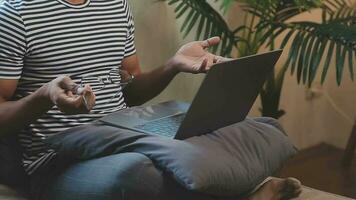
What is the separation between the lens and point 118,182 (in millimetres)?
1158

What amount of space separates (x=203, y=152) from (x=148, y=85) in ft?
1.51

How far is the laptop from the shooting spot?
1.23 m

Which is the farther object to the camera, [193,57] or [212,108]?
[193,57]

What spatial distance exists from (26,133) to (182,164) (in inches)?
17.4

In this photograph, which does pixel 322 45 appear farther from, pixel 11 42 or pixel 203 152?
pixel 11 42

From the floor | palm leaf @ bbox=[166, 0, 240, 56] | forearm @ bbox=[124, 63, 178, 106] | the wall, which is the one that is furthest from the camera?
the floor

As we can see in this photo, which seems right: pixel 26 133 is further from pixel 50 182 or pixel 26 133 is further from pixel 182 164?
pixel 182 164

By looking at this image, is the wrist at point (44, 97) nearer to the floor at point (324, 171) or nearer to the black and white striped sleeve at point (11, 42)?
the black and white striped sleeve at point (11, 42)

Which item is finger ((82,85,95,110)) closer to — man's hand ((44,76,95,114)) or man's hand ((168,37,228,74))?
man's hand ((44,76,95,114))

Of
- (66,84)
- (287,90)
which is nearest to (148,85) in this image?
(66,84)

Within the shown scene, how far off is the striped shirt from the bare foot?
0.43 metres

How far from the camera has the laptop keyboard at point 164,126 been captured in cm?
131

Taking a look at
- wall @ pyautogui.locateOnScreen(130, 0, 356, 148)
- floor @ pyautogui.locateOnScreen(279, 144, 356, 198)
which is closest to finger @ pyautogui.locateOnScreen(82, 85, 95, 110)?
wall @ pyautogui.locateOnScreen(130, 0, 356, 148)

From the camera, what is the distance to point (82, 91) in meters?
1.11
